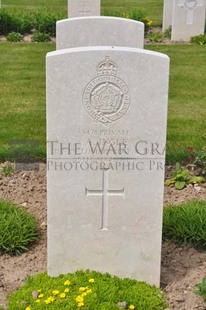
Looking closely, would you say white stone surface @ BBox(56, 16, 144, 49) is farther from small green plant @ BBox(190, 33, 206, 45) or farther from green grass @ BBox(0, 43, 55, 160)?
small green plant @ BBox(190, 33, 206, 45)

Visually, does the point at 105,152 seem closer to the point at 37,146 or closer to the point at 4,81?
the point at 37,146

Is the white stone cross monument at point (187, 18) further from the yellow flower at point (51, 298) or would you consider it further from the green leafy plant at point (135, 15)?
the yellow flower at point (51, 298)

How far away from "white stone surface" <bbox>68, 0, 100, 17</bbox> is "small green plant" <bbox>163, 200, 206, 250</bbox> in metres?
7.62

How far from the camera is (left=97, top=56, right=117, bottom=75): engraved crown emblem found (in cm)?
352

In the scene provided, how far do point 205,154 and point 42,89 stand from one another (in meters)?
3.83

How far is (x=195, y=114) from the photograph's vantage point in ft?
25.8

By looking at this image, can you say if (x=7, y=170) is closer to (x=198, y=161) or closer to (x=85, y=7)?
(x=198, y=161)

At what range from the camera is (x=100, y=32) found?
5383 mm

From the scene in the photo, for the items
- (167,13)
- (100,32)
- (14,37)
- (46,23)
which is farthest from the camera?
(167,13)

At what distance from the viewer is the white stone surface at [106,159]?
3.53 metres

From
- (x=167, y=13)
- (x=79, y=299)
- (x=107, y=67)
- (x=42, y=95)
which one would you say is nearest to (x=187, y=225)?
(x=79, y=299)

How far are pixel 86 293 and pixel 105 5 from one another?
14490 millimetres

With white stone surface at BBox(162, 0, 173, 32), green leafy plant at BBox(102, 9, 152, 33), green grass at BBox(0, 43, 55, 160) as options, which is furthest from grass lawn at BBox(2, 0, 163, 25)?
green grass at BBox(0, 43, 55, 160)

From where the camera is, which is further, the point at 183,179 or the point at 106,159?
the point at 183,179
